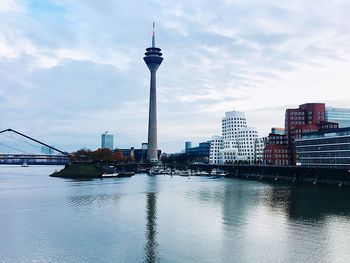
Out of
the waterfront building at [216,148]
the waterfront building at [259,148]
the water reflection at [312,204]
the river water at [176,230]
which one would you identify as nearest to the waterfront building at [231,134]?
the waterfront building at [216,148]

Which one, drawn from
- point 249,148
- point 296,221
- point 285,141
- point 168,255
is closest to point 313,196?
point 296,221

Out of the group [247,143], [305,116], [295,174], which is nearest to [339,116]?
[305,116]

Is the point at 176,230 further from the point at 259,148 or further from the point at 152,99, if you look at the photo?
the point at 152,99

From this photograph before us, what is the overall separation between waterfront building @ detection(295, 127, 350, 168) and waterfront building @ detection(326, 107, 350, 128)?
42975mm

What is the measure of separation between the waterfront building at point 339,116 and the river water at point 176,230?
87.1 m

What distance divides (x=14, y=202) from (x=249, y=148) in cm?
10808

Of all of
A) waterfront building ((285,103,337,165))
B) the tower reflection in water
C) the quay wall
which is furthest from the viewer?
waterfront building ((285,103,337,165))

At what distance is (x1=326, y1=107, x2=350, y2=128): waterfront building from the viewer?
13250 cm

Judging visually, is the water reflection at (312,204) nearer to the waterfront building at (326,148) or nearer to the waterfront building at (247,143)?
the waterfront building at (326,148)

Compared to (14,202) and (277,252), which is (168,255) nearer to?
(277,252)

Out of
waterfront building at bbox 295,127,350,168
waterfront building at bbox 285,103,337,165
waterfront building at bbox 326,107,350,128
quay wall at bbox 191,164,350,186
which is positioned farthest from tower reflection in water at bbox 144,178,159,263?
waterfront building at bbox 326,107,350,128

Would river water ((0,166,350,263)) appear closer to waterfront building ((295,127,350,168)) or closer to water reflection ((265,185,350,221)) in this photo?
water reflection ((265,185,350,221))

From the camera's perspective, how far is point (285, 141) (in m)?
118

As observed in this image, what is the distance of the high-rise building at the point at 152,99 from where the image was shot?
175750 mm
